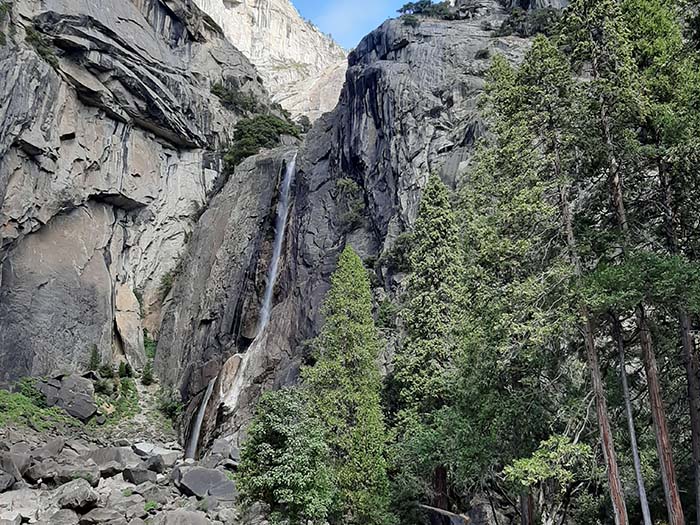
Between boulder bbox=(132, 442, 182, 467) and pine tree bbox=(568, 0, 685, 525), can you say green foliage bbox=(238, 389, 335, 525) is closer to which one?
pine tree bbox=(568, 0, 685, 525)

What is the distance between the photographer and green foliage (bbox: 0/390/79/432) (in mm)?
28156

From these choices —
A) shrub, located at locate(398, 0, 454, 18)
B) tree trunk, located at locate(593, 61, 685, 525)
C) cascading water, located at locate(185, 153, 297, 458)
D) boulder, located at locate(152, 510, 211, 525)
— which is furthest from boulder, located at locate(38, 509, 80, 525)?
shrub, located at locate(398, 0, 454, 18)

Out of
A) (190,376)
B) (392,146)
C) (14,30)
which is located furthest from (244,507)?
(14,30)

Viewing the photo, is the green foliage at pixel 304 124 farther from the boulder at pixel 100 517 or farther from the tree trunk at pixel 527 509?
the tree trunk at pixel 527 509

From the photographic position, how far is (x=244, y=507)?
614 inches

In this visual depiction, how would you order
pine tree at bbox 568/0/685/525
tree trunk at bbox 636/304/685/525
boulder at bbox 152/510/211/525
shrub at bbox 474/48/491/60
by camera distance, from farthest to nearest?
1. shrub at bbox 474/48/491/60
2. boulder at bbox 152/510/211/525
3. pine tree at bbox 568/0/685/525
4. tree trunk at bbox 636/304/685/525

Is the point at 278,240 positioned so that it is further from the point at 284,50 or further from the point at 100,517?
the point at 284,50

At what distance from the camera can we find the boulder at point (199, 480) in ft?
71.2

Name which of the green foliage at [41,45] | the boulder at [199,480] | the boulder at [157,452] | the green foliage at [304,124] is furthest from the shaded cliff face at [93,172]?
the green foliage at [304,124]

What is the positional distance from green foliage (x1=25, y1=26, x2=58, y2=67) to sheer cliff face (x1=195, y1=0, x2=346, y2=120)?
151 ft

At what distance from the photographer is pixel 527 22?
39.8 m

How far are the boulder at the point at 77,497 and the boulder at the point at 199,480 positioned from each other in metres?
3.56

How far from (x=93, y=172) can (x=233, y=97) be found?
750 inches

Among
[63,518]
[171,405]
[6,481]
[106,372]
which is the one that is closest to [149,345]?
[106,372]
